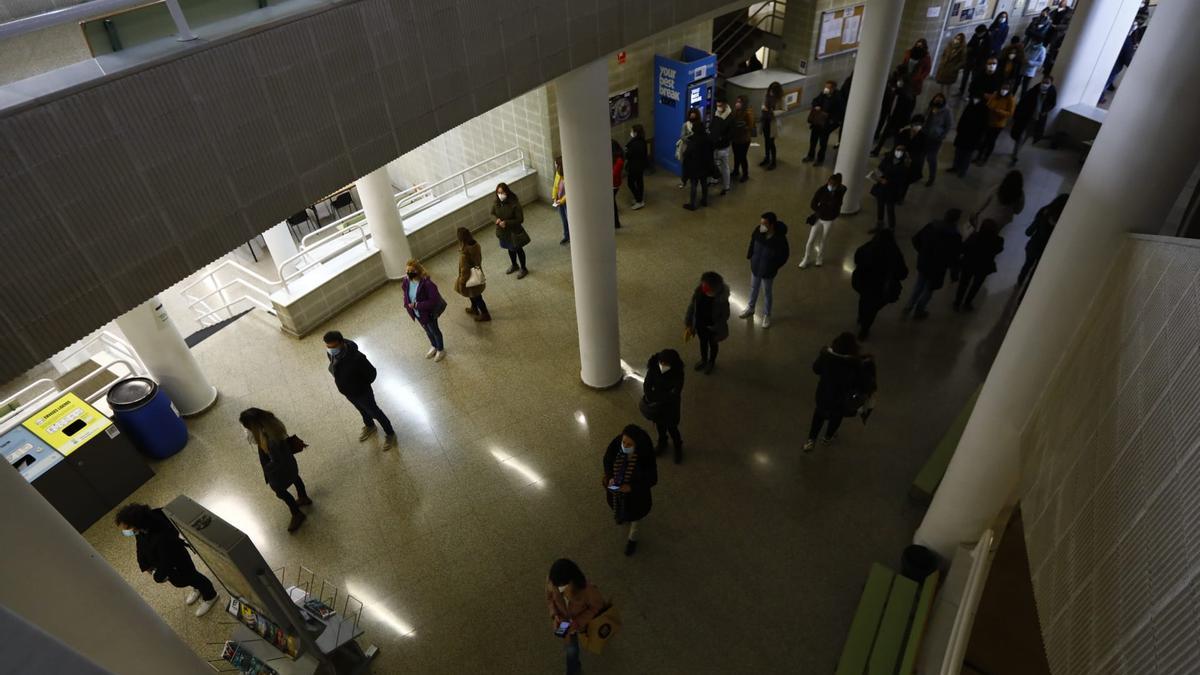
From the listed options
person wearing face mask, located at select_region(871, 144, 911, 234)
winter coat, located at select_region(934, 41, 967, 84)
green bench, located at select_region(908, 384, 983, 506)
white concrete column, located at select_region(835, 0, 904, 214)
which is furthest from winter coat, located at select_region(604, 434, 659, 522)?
winter coat, located at select_region(934, 41, 967, 84)

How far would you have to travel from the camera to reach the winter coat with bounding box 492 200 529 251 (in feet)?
28.5

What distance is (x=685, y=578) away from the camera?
5625mm

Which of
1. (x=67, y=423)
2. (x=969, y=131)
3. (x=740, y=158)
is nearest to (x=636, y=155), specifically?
(x=740, y=158)

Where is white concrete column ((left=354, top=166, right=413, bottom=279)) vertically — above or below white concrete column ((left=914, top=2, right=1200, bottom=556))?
below

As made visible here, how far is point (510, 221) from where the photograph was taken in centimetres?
879

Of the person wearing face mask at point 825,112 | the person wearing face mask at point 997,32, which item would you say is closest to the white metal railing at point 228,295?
the person wearing face mask at point 825,112

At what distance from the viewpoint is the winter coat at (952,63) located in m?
13.1

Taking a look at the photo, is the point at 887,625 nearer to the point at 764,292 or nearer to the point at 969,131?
the point at 764,292

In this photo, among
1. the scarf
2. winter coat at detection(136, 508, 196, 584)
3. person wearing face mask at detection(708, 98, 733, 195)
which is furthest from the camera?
person wearing face mask at detection(708, 98, 733, 195)

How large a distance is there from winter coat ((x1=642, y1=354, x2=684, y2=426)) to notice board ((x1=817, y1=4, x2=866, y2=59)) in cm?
1031

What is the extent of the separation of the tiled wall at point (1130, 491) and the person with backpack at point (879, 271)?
376 cm

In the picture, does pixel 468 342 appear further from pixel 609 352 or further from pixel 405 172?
pixel 405 172

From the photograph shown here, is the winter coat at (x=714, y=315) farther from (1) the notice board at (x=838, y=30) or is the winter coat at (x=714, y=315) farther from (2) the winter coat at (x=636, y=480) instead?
(1) the notice board at (x=838, y=30)

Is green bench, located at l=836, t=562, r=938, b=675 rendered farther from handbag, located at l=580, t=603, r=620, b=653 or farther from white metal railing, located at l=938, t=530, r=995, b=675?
handbag, located at l=580, t=603, r=620, b=653
